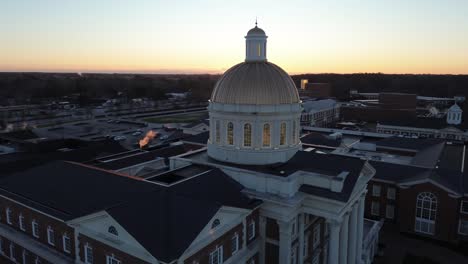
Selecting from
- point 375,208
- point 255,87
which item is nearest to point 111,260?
point 255,87

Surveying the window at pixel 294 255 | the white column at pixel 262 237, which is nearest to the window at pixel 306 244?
the window at pixel 294 255

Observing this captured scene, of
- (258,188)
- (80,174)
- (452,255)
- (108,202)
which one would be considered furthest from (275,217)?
(452,255)

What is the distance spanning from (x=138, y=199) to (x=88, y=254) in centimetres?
609

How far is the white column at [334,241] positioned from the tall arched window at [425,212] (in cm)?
1870

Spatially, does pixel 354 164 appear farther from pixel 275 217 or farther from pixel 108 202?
pixel 108 202

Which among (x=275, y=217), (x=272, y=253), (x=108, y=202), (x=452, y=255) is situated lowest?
(x=452, y=255)

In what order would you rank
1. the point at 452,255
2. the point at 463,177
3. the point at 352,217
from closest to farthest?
1. the point at 352,217
2. the point at 452,255
3. the point at 463,177

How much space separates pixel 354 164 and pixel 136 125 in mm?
91507

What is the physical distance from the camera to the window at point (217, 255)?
2222 centimetres

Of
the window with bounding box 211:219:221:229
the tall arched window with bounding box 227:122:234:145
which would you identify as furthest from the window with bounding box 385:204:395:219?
the window with bounding box 211:219:221:229

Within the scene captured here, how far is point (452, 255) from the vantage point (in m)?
37.1

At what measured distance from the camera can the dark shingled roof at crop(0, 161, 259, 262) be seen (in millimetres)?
19641

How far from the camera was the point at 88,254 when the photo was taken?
24.2 metres

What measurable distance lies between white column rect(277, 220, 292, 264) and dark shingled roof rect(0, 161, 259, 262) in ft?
8.96
